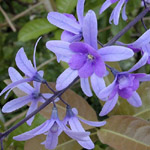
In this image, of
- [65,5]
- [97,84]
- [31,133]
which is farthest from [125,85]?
[65,5]

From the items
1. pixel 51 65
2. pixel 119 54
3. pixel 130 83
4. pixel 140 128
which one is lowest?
pixel 51 65

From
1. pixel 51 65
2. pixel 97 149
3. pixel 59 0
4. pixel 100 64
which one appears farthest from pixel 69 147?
pixel 51 65

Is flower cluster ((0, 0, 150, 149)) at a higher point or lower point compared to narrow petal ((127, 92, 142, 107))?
higher

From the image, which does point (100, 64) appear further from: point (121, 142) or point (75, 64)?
point (121, 142)

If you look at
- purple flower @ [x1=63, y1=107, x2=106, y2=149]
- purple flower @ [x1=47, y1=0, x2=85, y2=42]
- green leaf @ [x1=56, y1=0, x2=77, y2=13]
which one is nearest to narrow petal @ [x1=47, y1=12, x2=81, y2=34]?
purple flower @ [x1=47, y1=0, x2=85, y2=42]

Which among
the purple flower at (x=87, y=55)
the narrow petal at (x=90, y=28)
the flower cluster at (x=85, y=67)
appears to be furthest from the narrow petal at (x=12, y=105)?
the narrow petal at (x=90, y=28)

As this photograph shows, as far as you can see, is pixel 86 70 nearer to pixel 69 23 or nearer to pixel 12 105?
pixel 69 23

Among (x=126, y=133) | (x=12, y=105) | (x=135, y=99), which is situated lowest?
(x=126, y=133)

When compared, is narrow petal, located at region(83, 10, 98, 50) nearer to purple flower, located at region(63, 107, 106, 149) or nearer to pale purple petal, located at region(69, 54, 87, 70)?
pale purple petal, located at region(69, 54, 87, 70)
